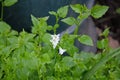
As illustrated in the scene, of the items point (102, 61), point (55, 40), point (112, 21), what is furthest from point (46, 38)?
point (112, 21)

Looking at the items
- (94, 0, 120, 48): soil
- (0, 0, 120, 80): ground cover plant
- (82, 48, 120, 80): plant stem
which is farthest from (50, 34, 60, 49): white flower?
(94, 0, 120, 48): soil

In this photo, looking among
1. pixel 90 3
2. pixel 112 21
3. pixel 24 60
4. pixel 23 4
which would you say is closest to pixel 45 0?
pixel 23 4

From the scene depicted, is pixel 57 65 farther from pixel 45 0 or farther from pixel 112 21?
pixel 112 21

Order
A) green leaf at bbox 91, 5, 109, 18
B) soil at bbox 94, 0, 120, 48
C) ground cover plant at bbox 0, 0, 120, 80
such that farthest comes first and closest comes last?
1. soil at bbox 94, 0, 120, 48
2. green leaf at bbox 91, 5, 109, 18
3. ground cover plant at bbox 0, 0, 120, 80

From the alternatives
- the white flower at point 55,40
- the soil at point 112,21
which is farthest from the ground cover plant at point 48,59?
→ the soil at point 112,21

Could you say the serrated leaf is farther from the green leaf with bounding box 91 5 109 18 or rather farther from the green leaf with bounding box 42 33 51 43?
the green leaf with bounding box 91 5 109 18

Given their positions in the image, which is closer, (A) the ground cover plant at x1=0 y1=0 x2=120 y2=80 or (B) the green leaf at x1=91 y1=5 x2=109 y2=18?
(A) the ground cover plant at x1=0 y1=0 x2=120 y2=80

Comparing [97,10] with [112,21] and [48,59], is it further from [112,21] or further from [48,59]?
[112,21]

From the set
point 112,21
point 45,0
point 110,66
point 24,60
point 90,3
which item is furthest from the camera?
point 112,21
